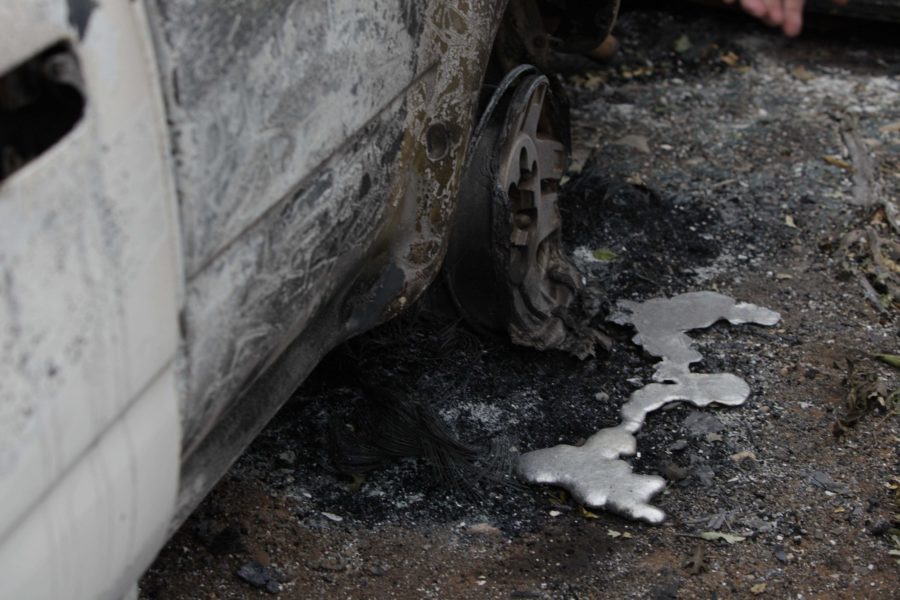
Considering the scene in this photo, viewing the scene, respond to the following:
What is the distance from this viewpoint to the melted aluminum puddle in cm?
294

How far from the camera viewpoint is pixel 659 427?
3242mm

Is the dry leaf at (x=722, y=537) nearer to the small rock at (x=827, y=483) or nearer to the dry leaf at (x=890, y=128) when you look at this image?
the small rock at (x=827, y=483)

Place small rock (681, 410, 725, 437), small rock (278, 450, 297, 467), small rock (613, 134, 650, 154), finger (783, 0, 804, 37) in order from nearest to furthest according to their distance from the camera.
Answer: finger (783, 0, 804, 37)
small rock (278, 450, 297, 467)
small rock (681, 410, 725, 437)
small rock (613, 134, 650, 154)

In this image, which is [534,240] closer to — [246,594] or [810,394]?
[810,394]

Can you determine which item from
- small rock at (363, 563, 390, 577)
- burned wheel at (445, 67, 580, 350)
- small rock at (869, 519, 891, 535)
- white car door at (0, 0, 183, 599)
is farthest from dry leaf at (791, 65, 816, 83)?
white car door at (0, 0, 183, 599)

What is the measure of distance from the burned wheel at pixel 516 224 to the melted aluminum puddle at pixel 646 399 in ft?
1.03

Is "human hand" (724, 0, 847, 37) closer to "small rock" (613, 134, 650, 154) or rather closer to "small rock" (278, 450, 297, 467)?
"small rock" (278, 450, 297, 467)

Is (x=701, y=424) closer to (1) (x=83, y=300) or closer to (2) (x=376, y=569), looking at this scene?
(2) (x=376, y=569)

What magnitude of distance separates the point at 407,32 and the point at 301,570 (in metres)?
1.30

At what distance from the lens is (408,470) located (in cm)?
303

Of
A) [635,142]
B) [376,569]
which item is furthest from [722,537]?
[635,142]

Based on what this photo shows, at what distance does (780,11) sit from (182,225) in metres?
1.85

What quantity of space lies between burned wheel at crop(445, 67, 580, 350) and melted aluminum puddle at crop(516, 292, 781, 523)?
31cm

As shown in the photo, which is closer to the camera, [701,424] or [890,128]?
[701,424]
